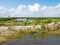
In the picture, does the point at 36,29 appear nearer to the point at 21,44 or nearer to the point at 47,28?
the point at 47,28

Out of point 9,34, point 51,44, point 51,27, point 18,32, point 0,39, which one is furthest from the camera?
point 51,27

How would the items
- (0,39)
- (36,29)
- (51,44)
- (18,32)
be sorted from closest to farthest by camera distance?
(51,44)
(0,39)
(18,32)
(36,29)

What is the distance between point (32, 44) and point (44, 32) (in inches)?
232

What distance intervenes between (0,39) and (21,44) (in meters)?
2.29

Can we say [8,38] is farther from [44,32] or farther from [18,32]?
[44,32]

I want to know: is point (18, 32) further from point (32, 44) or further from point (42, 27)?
point (32, 44)

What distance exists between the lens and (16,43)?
13.1 meters

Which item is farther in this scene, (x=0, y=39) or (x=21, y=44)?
(x=0, y=39)

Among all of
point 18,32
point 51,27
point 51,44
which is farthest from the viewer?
point 51,27

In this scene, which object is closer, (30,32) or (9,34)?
(9,34)

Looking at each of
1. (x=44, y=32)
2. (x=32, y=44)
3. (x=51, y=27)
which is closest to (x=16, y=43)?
(x=32, y=44)

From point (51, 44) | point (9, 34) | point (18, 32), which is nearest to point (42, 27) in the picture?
point (18, 32)

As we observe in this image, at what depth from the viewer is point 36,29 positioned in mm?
18766

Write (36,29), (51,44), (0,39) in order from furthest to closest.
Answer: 1. (36,29)
2. (0,39)
3. (51,44)
